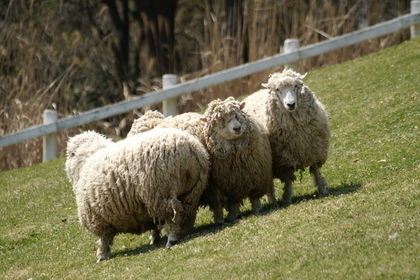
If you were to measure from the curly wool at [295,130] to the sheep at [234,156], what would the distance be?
224 millimetres

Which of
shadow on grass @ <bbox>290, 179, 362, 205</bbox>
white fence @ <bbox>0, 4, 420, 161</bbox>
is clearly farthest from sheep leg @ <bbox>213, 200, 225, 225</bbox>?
white fence @ <bbox>0, 4, 420, 161</bbox>

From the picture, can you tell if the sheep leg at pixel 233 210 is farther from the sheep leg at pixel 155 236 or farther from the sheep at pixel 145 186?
the sheep leg at pixel 155 236

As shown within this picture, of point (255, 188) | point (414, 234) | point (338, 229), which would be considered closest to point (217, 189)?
point (255, 188)

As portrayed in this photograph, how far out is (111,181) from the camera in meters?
8.48

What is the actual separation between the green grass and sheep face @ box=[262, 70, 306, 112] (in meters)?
1.13

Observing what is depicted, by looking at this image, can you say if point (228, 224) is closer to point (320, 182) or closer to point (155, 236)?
point (155, 236)

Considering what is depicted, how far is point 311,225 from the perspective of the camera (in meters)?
7.43

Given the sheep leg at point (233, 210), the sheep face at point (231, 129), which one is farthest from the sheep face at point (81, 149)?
the sheep leg at point (233, 210)

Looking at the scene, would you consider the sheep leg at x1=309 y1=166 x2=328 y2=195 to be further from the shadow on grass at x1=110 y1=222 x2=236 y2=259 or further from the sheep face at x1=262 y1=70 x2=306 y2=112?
the shadow on grass at x1=110 y1=222 x2=236 y2=259

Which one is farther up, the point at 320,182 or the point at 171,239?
the point at 320,182

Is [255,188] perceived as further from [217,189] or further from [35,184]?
[35,184]

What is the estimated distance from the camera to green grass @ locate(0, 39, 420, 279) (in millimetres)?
6457

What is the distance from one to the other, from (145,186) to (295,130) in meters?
1.93

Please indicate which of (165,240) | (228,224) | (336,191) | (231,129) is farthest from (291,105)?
(165,240)
